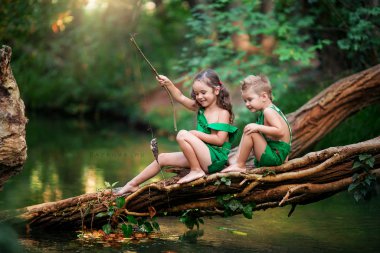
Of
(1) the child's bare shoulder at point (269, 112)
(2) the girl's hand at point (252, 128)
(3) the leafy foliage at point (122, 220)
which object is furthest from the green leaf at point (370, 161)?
(3) the leafy foliage at point (122, 220)

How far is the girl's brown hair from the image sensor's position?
5578mm

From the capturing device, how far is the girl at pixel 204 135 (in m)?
5.47

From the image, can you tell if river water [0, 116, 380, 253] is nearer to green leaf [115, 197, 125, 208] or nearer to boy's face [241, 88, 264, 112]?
green leaf [115, 197, 125, 208]

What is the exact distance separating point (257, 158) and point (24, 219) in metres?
2.23

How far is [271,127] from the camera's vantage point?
531 cm

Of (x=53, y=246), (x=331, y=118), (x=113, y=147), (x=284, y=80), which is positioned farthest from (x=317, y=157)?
(x=113, y=147)

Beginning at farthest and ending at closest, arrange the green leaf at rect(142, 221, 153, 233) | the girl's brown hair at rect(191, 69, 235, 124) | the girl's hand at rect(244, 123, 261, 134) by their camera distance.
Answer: the green leaf at rect(142, 221, 153, 233) → the girl's brown hair at rect(191, 69, 235, 124) → the girl's hand at rect(244, 123, 261, 134)

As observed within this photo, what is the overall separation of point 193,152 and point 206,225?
1.21m

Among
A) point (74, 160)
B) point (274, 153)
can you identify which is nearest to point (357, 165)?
point (274, 153)

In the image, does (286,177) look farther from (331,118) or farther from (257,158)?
(331,118)

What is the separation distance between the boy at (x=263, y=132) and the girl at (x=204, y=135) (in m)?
0.19

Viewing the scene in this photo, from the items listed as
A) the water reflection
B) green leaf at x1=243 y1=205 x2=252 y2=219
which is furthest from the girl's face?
the water reflection

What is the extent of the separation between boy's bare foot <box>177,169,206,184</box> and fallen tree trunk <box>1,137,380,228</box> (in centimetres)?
4

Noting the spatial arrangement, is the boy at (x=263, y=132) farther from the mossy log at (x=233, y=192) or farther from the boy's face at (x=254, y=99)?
the mossy log at (x=233, y=192)
